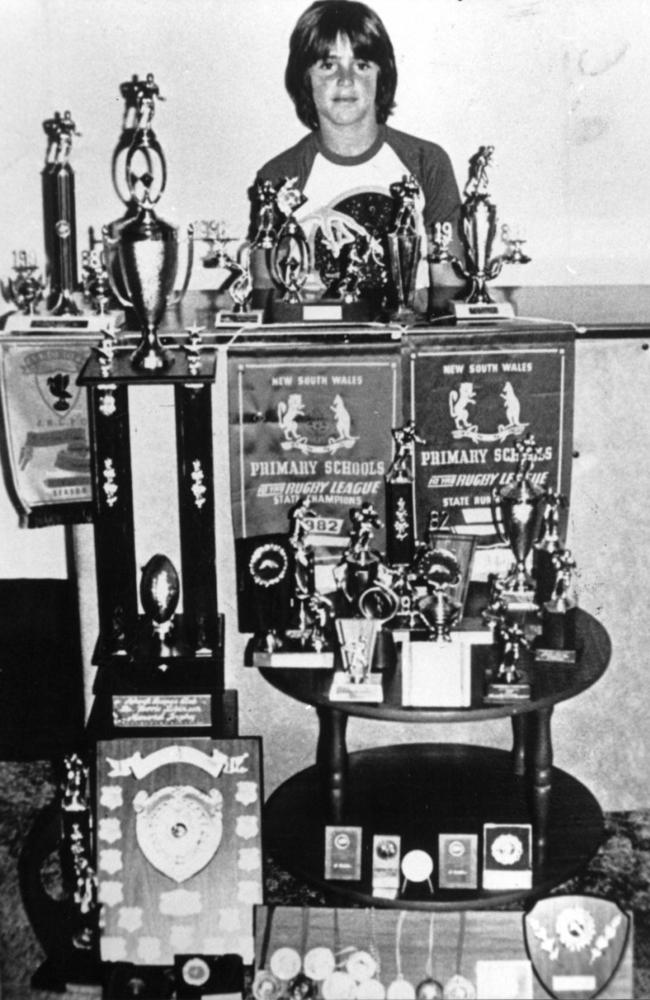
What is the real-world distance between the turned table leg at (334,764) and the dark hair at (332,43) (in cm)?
186

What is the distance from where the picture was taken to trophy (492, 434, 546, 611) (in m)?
2.60

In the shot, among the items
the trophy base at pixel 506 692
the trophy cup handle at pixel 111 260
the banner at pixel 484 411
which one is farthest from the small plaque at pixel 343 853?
the trophy cup handle at pixel 111 260

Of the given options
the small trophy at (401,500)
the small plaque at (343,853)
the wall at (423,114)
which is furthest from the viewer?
the wall at (423,114)

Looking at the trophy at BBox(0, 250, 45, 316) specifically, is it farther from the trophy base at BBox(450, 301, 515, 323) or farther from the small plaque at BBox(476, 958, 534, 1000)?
the small plaque at BBox(476, 958, 534, 1000)

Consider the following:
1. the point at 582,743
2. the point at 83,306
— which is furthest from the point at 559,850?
the point at 83,306

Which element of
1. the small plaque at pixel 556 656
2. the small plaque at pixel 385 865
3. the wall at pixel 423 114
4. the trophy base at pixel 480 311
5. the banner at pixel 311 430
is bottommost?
the small plaque at pixel 385 865

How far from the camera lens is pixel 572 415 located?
9.09 feet

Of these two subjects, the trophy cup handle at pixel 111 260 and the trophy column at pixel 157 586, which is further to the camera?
the trophy cup handle at pixel 111 260

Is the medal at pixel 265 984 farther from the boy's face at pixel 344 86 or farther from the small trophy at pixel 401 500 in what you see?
the boy's face at pixel 344 86

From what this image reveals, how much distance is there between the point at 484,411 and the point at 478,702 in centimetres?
74

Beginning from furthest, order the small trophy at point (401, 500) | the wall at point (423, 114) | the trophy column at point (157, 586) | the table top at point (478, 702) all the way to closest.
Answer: the wall at point (423, 114)
the small trophy at point (401, 500)
the trophy column at point (157, 586)
the table top at point (478, 702)

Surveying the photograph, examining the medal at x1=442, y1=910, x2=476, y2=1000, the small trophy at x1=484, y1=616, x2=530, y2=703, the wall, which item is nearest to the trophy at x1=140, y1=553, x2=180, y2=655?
the wall

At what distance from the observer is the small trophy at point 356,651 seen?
2434 millimetres

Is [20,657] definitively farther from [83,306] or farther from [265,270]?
[265,270]
